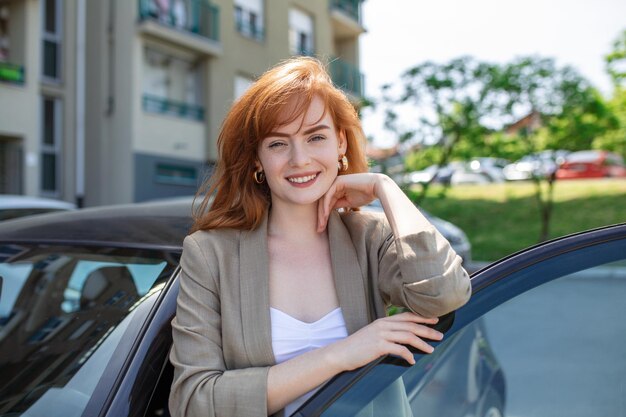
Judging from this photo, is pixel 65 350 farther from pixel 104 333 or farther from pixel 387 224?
pixel 387 224

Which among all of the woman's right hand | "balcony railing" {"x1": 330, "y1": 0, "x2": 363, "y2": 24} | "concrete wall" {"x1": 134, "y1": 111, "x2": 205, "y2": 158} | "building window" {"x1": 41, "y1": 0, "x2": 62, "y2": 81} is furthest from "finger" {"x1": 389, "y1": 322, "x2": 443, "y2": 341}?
"balcony railing" {"x1": 330, "y1": 0, "x2": 363, "y2": 24}

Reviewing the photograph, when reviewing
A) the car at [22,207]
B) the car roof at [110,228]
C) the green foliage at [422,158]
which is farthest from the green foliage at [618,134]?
the car roof at [110,228]

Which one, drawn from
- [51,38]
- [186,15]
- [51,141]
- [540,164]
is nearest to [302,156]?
[540,164]

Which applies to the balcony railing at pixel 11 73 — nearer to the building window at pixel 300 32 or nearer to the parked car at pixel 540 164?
the building window at pixel 300 32

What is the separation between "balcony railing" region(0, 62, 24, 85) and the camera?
13.9 metres

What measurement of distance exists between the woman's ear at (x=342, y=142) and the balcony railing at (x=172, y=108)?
1621 cm

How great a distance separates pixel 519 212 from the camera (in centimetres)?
1761

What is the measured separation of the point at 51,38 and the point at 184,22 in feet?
12.9

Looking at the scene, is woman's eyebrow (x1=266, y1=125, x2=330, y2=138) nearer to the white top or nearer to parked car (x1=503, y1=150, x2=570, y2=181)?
the white top

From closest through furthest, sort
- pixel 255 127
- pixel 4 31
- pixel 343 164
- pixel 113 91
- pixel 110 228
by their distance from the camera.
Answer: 1. pixel 255 127
2. pixel 343 164
3. pixel 110 228
4. pixel 4 31
5. pixel 113 91

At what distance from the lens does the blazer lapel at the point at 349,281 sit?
161 cm

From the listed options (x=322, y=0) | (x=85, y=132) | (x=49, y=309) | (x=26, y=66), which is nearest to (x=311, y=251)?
(x=49, y=309)

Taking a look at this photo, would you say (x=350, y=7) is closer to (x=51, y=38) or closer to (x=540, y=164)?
(x=51, y=38)

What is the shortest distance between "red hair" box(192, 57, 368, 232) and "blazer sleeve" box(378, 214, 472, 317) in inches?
16.8
